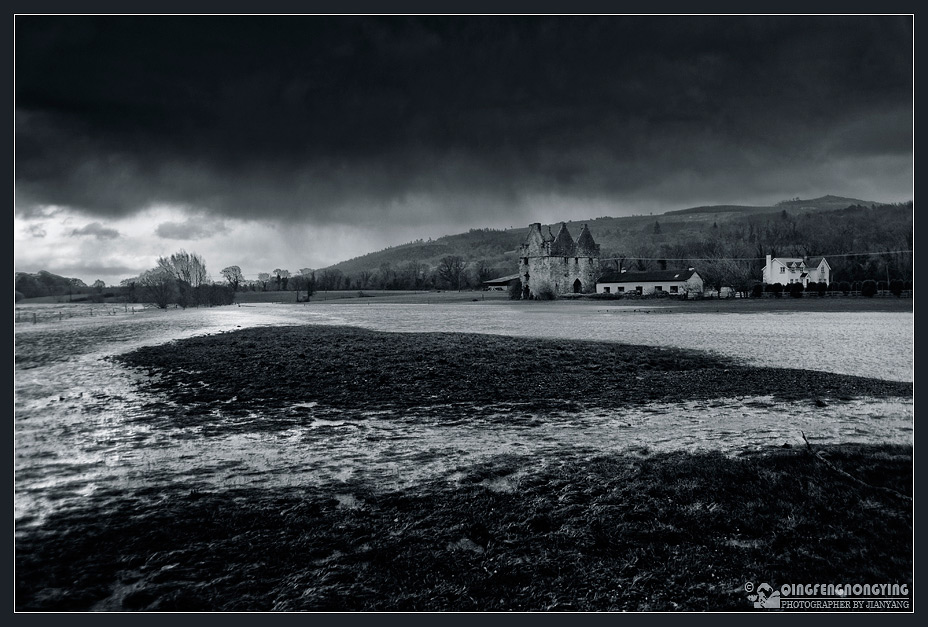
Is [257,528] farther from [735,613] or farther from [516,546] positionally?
[735,613]

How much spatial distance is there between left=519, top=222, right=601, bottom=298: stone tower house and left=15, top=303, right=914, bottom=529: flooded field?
125 feet

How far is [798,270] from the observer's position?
4906 mm

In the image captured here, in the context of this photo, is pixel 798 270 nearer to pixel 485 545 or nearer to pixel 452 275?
pixel 485 545

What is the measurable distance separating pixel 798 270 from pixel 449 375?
6.65 meters

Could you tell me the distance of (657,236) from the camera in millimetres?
80000

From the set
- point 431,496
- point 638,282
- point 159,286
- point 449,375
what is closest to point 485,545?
point 431,496

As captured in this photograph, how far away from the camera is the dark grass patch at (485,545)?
2.73 meters

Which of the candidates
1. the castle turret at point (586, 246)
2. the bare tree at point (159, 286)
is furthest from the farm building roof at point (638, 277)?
the bare tree at point (159, 286)

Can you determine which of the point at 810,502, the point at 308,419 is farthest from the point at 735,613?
the point at 308,419

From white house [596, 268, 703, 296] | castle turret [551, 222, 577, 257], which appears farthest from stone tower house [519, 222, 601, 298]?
white house [596, 268, 703, 296]

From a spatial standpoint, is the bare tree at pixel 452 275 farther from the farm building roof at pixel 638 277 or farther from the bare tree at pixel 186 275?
the bare tree at pixel 186 275

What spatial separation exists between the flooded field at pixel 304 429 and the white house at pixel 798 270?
1.50 ft

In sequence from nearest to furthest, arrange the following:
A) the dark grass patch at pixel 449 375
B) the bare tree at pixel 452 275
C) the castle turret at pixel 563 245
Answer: the dark grass patch at pixel 449 375 < the castle turret at pixel 563 245 < the bare tree at pixel 452 275

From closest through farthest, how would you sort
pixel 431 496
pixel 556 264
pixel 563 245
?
pixel 431 496 → pixel 556 264 → pixel 563 245
